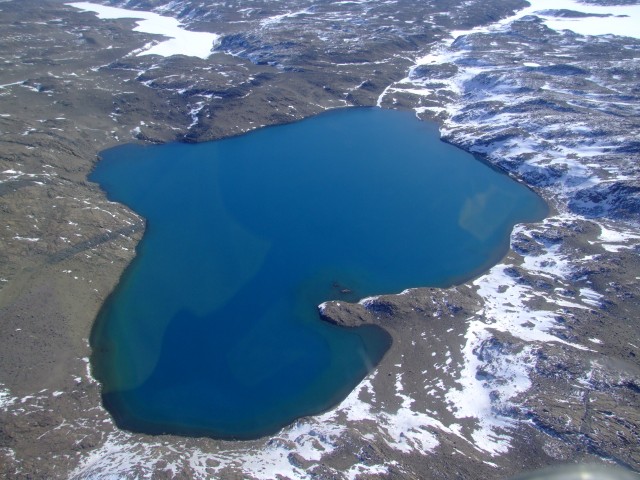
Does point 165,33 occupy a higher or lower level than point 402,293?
higher

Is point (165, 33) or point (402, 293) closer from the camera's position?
point (402, 293)

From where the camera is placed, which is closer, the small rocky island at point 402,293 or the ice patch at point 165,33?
the small rocky island at point 402,293

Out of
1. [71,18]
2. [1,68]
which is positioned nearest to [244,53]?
[1,68]

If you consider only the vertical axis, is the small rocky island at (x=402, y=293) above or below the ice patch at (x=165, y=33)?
below

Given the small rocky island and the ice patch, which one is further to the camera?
the ice patch
